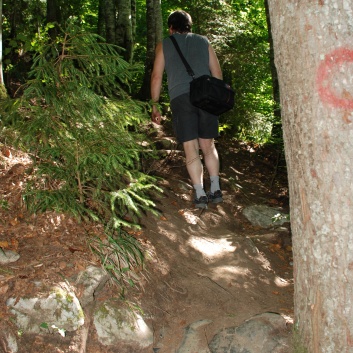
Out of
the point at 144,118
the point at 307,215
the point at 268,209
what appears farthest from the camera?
the point at 268,209

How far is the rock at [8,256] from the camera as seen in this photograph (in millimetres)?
3674

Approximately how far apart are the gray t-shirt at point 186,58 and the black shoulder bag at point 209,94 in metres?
0.12

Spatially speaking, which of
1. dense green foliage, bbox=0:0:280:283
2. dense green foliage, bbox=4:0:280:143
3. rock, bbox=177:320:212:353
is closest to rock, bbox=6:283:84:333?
dense green foliage, bbox=0:0:280:283

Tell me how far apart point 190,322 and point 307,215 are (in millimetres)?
1670

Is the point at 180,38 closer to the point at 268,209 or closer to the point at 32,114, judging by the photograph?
the point at 32,114

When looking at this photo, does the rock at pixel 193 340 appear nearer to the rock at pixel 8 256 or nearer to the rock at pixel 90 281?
the rock at pixel 90 281

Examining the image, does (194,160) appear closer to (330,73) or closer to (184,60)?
(184,60)

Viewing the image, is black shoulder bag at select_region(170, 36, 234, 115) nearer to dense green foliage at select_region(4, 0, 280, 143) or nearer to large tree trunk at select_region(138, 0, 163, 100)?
dense green foliage at select_region(4, 0, 280, 143)

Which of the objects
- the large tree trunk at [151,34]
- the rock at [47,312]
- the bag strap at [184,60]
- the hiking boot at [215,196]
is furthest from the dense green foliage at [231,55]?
the rock at [47,312]

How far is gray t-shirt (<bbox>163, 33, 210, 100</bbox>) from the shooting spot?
531cm

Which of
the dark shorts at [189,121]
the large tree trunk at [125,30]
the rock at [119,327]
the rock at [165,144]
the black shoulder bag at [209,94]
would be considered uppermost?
the large tree trunk at [125,30]

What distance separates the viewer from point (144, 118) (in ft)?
14.2

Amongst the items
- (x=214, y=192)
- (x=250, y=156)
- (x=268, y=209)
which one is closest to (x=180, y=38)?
(x=214, y=192)

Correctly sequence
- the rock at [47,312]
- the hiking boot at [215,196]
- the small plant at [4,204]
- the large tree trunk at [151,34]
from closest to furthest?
the rock at [47,312]
the small plant at [4,204]
the hiking boot at [215,196]
the large tree trunk at [151,34]
